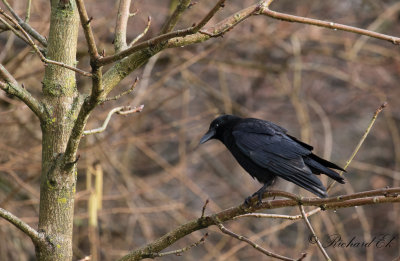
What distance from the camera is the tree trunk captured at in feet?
8.29

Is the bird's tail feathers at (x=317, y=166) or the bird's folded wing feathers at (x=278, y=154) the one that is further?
the bird's tail feathers at (x=317, y=166)

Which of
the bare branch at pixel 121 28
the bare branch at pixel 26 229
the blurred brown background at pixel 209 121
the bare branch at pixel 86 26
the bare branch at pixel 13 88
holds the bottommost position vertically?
the bare branch at pixel 26 229

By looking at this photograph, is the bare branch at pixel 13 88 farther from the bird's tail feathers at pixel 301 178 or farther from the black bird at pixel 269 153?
the bird's tail feathers at pixel 301 178

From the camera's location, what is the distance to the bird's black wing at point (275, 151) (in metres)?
3.42

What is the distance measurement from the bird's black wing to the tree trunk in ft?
4.58

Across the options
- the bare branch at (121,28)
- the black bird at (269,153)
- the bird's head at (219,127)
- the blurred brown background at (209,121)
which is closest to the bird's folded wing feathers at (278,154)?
the black bird at (269,153)

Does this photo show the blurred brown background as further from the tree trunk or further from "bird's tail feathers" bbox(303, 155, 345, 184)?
the tree trunk

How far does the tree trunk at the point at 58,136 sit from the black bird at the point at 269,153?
1237 millimetres

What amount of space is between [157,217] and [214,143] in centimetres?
149

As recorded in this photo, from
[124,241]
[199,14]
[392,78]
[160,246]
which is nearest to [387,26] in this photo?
[392,78]

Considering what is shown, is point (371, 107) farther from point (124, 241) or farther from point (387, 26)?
point (124, 241)

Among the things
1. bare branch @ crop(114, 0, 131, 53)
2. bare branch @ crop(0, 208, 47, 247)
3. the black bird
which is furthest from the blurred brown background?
bare branch @ crop(0, 208, 47, 247)

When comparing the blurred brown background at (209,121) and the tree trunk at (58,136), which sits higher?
the blurred brown background at (209,121)

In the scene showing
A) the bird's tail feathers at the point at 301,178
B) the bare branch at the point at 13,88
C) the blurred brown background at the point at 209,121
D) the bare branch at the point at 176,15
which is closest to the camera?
the bare branch at the point at 176,15
